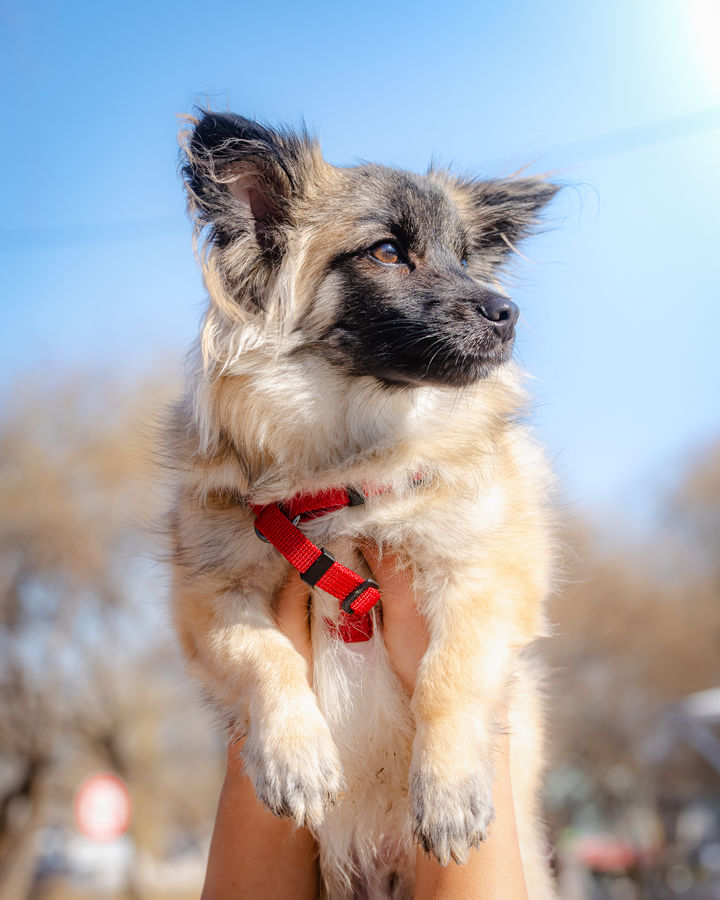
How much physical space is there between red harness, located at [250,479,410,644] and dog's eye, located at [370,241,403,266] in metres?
0.83

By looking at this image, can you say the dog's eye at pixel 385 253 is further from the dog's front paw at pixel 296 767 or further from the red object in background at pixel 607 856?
the red object in background at pixel 607 856

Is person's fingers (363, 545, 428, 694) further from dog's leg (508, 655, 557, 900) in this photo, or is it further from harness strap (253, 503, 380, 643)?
dog's leg (508, 655, 557, 900)

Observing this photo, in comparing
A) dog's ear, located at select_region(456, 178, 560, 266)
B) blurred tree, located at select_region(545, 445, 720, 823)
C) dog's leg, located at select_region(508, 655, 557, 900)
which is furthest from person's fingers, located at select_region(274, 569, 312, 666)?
blurred tree, located at select_region(545, 445, 720, 823)

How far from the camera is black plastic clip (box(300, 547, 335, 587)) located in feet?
7.02

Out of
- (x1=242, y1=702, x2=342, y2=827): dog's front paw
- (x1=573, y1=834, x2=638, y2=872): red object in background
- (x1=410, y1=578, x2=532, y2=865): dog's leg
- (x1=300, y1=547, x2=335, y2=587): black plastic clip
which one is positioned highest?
(x1=300, y1=547, x2=335, y2=587): black plastic clip

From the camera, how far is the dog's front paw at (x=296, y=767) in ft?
Result: 6.43

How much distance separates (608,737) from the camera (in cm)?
2802

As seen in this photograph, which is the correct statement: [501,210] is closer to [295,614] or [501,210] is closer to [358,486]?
[358,486]

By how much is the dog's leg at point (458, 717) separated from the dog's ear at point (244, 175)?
4.62ft

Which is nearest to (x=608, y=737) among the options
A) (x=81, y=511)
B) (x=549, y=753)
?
(x=81, y=511)

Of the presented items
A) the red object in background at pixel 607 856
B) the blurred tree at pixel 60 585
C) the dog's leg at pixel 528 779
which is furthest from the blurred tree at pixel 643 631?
the dog's leg at pixel 528 779

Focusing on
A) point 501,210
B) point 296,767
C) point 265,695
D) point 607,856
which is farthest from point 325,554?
point 607,856

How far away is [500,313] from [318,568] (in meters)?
1.01

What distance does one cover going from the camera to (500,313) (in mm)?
2455
